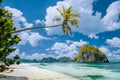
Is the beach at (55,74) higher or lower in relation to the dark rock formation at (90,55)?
lower

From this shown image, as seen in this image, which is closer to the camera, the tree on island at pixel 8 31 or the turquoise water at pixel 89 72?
the tree on island at pixel 8 31

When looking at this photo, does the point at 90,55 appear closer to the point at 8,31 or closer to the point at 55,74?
the point at 55,74

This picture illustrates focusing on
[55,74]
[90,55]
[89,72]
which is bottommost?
[55,74]

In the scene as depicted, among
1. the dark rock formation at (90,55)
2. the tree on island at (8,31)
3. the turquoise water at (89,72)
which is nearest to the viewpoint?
the tree on island at (8,31)

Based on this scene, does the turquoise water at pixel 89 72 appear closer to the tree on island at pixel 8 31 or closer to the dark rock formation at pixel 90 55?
the tree on island at pixel 8 31

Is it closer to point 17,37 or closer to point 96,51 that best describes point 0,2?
point 17,37

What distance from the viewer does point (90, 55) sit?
165125 millimetres

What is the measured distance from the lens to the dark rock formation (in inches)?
6378

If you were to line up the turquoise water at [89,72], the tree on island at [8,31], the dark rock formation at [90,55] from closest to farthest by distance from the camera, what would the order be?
1. the tree on island at [8,31]
2. the turquoise water at [89,72]
3. the dark rock formation at [90,55]

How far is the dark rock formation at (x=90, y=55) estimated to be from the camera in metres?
162

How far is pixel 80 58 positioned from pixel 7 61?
5811 inches

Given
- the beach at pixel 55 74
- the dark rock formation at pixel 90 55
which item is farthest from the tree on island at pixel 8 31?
the dark rock formation at pixel 90 55

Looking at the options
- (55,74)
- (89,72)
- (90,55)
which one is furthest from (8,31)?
(90,55)

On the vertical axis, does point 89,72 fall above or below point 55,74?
above
